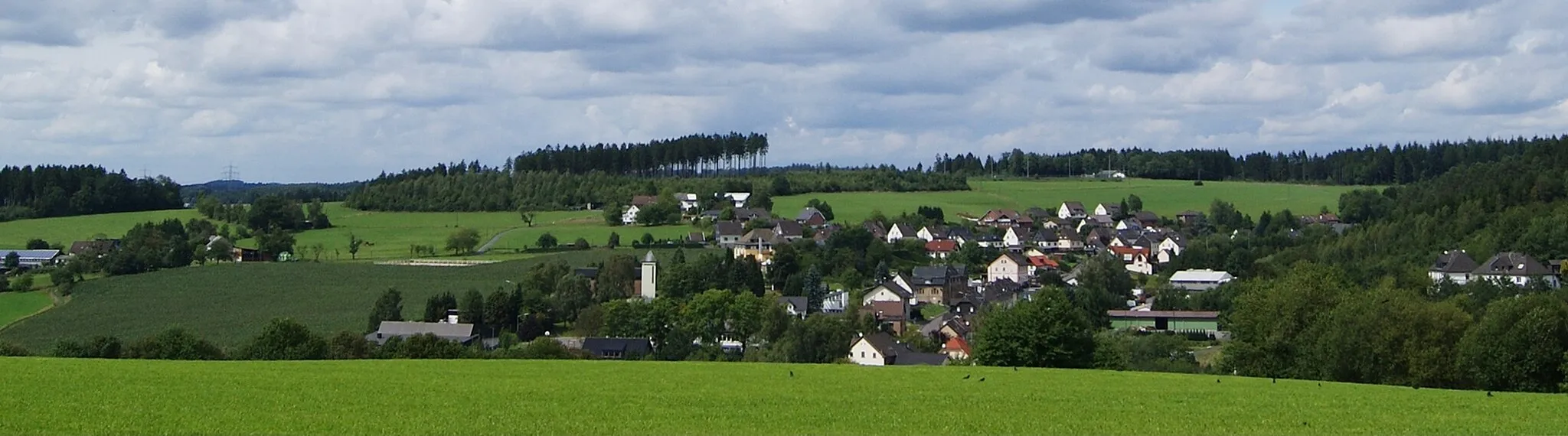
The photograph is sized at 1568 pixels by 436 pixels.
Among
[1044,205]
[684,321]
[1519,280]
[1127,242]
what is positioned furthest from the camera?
[1044,205]

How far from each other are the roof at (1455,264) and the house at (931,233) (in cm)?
4185

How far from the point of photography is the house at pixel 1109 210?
14760 cm

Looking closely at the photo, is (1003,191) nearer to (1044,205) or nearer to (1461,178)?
(1044,205)

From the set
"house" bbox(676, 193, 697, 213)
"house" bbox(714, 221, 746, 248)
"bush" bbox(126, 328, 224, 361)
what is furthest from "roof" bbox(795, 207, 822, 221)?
"bush" bbox(126, 328, 224, 361)

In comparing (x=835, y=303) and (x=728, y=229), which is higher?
(x=728, y=229)

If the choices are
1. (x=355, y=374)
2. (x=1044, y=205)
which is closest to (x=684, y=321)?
(x=355, y=374)

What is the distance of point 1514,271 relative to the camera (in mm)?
84812

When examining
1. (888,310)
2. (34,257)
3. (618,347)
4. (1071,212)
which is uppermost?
(1071,212)

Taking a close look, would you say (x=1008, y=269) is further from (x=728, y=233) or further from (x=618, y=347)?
(x=618, y=347)

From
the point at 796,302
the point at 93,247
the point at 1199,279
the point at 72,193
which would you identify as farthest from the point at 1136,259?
the point at 72,193

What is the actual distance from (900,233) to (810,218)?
913 cm

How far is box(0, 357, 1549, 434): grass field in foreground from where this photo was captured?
20.1 m

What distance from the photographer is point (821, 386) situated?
26328mm

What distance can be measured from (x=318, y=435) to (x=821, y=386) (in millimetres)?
9795
